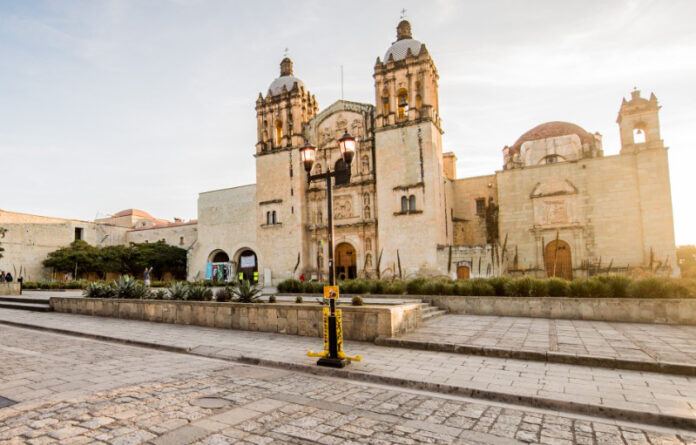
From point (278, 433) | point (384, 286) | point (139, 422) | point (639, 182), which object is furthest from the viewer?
point (639, 182)

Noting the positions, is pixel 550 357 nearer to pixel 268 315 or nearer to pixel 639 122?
pixel 268 315

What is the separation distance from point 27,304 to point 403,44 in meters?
26.2

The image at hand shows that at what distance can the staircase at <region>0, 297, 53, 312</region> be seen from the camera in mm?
15287

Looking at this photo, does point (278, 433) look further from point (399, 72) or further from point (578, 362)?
point (399, 72)

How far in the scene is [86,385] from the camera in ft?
17.9

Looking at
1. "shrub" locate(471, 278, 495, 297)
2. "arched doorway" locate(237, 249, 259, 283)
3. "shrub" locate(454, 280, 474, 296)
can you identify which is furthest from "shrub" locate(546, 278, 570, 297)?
"arched doorway" locate(237, 249, 259, 283)

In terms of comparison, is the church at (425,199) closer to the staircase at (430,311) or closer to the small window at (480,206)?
the small window at (480,206)

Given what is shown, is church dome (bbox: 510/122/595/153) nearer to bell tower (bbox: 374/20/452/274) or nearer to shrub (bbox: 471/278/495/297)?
bell tower (bbox: 374/20/452/274)

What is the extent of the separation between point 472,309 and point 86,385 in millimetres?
10489

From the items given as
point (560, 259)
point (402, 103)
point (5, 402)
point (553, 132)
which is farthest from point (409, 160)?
point (5, 402)

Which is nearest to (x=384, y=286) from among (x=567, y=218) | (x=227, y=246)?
(x=567, y=218)

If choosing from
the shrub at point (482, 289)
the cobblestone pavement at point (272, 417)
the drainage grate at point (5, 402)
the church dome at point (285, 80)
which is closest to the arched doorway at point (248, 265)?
the church dome at point (285, 80)

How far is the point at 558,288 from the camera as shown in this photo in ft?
40.8

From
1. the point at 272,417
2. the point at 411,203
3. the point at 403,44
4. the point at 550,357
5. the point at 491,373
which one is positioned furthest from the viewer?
the point at 403,44
